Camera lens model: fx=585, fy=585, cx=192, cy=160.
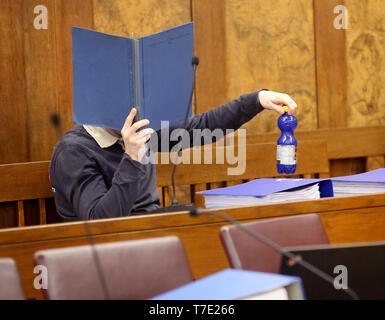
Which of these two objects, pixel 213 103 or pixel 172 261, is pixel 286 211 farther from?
pixel 213 103

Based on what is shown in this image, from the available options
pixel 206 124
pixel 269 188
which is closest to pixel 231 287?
pixel 269 188

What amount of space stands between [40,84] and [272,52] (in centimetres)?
153

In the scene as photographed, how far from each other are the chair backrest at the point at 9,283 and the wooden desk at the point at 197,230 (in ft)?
1.29

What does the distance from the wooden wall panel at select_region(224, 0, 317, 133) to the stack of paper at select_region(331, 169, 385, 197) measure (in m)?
1.45

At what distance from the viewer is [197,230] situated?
1.80 m

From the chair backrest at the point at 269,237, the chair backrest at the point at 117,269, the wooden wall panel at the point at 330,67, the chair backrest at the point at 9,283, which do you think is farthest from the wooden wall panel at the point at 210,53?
the chair backrest at the point at 9,283

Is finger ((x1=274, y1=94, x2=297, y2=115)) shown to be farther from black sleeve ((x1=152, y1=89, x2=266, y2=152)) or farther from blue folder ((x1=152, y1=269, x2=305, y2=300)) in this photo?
blue folder ((x1=152, y1=269, x2=305, y2=300))

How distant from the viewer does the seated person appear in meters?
2.14

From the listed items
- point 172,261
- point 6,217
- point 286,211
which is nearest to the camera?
point 172,261

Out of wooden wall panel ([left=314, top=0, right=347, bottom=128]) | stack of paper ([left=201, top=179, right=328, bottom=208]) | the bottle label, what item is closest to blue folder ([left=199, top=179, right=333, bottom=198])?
stack of paper ([left=201, top=179, right=328, bottom=208])
